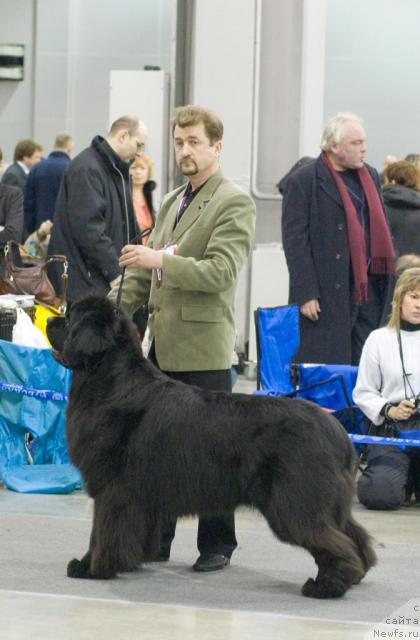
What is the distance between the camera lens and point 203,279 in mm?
4562

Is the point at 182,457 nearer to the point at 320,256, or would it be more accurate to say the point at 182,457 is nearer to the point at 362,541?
the point at 362,541

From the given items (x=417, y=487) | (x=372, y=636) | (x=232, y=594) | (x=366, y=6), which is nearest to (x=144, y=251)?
(x=232, y=594)

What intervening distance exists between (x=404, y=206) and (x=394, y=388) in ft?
8.19

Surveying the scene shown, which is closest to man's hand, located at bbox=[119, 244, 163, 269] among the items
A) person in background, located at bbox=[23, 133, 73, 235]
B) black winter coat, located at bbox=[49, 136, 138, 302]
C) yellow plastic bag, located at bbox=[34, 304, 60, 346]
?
black winter coat, located at bbox=[49, 136, 138, 302]

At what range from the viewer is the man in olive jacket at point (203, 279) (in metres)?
4.62

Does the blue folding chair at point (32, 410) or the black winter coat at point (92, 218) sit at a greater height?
the black winter coat at point (92, 218)

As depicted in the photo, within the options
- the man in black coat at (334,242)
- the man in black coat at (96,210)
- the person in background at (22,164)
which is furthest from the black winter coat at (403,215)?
the person in background at (22,164)

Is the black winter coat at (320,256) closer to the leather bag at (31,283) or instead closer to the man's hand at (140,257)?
the leather bag at (31,283)

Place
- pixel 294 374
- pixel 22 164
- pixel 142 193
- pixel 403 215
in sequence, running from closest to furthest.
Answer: pixel 294 374 → pixel 403 215 → pixel 142 193 → pixel 22 164

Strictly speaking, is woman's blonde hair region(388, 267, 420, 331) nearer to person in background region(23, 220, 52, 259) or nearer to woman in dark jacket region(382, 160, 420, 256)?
A: woman in dark jacket region(382, 160, 420, 256)

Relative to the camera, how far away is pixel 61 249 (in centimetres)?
684

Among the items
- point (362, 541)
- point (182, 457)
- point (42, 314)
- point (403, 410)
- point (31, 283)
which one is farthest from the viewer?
point (31, 283)

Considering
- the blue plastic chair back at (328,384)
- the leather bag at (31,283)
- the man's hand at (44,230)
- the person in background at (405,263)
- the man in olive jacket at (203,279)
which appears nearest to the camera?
the man in olive jacket at (203,279)

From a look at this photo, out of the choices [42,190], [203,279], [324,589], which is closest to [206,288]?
[203,279]
